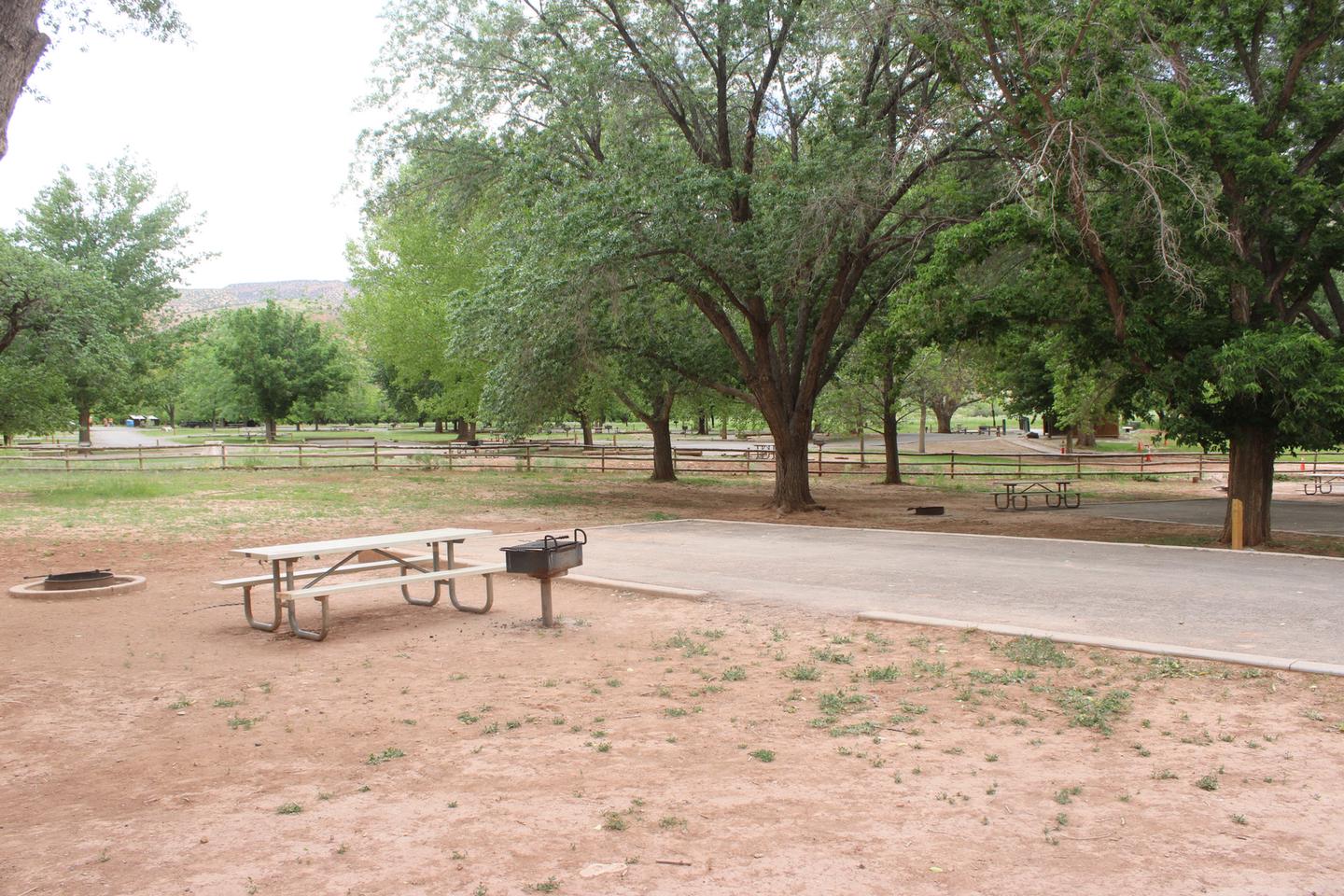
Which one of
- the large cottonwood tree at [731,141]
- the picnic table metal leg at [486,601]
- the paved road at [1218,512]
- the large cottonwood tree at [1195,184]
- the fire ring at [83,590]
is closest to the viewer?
the picnic table metal leg at [486,601]

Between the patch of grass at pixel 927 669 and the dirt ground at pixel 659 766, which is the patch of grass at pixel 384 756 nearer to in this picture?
the dirt ground at pixel 659 766

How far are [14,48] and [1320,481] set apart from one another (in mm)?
29045

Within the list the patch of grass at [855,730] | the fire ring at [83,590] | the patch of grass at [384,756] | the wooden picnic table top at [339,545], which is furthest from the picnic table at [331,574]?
the patch of grass at [855,730]

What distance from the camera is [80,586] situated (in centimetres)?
998

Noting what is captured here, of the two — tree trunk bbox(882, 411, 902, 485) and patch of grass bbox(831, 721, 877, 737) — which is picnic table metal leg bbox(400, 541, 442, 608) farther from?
tree trunk bbox(882, 411, 902, 485)

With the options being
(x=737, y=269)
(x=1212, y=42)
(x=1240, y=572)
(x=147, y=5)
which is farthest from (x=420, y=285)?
(x=1240, y=572)

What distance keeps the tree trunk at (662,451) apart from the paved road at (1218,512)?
1178 cm

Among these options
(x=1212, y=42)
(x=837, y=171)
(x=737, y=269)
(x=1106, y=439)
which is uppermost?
(x=1212, y=42)

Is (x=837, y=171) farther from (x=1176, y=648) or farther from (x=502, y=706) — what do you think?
(x=502, y=706)

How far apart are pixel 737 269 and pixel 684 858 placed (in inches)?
521

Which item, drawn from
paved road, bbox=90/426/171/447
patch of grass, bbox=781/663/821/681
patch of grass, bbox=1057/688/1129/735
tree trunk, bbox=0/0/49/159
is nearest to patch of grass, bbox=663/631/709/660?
patch of grass, bbox=781/663/821/681

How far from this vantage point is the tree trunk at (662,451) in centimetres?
2888

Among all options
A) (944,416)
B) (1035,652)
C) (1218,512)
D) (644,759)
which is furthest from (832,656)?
(944,416)

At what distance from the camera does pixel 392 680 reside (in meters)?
6.60
